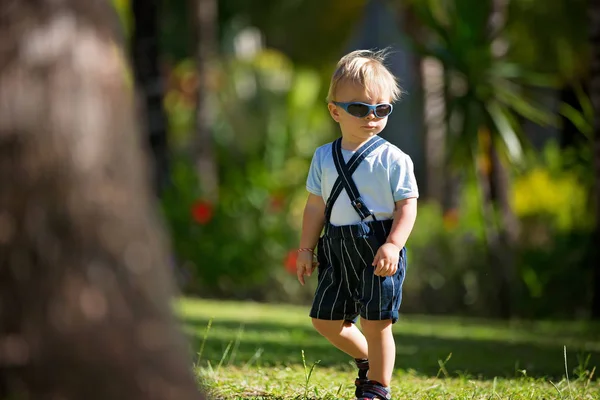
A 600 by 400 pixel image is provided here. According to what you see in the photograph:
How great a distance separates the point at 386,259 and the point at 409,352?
3832 millimetres

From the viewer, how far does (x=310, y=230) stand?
4.91 meters

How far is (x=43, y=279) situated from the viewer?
104 inches

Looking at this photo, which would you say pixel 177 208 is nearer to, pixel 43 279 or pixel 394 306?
pixel 394 306

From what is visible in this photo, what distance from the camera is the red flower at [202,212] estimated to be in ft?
49.0

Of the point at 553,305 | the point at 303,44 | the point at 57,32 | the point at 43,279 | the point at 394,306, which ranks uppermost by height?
the point at 303,44

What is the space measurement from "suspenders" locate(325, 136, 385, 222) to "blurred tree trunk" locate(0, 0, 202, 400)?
1890 millimetres

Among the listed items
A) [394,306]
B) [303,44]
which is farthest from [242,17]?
[394,306]

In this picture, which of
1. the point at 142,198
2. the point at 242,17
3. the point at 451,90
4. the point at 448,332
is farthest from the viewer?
the point at 242,17

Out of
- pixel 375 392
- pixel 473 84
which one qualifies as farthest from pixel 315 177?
pixel 473 84

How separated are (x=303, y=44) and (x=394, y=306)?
1206 inches

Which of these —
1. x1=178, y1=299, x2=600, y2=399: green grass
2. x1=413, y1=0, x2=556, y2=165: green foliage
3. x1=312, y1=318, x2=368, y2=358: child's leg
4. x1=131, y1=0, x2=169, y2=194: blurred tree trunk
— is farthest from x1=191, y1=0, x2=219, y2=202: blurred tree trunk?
x1=312, y1=318, x2=368, y2=358: child's leg

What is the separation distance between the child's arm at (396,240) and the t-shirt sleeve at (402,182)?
1.0 inches

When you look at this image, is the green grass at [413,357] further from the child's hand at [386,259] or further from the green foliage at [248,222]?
the green foliage at [248,222]

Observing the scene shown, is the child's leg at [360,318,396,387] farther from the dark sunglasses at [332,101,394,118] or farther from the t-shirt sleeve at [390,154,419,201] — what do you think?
the dark sunglasses at [332,101,394,118]
